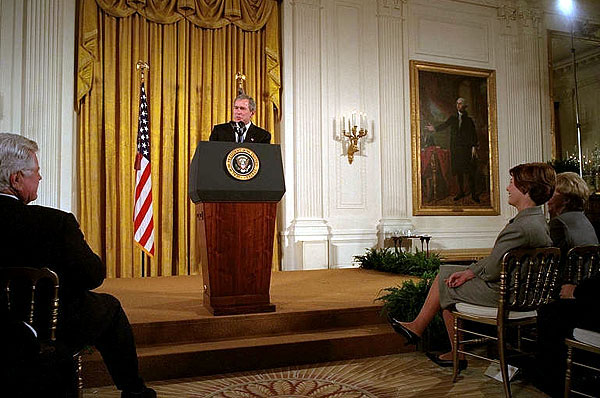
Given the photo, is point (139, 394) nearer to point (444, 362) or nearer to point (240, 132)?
point (444, 362)

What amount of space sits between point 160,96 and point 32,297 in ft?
18.1

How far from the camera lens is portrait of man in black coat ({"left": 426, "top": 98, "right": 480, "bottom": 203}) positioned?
9.02 meters


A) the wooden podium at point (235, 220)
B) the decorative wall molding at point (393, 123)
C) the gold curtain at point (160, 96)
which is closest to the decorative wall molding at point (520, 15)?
the decorative wall molding at point (393, 123)

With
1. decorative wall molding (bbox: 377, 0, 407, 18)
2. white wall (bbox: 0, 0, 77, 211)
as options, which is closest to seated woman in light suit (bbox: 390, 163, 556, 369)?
white wall (bbox: 0, 0, 77, 211)

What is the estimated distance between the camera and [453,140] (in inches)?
356

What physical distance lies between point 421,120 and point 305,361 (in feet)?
19.4

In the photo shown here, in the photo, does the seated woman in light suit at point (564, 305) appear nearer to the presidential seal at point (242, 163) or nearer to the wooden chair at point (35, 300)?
the presidential seal at point (242, 163)

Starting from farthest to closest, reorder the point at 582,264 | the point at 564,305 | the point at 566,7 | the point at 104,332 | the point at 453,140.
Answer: the point at 566,7
the point at 453,140
the point at 582,264
the point at 564,305
the point at 104,332

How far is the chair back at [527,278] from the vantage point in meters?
2.91

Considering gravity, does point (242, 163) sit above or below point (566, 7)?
below

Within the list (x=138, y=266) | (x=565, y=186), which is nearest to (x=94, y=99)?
(x=138, y=266)

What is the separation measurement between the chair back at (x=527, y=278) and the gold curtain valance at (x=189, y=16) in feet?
18.1

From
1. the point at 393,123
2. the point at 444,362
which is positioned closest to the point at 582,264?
the point at 444,362

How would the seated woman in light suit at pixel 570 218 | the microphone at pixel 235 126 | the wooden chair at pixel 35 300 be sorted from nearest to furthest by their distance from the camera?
the wooden chair at pixel 35 300
the seated woman in light suit at pixel 570 218
the microphone at pixel 235 126
